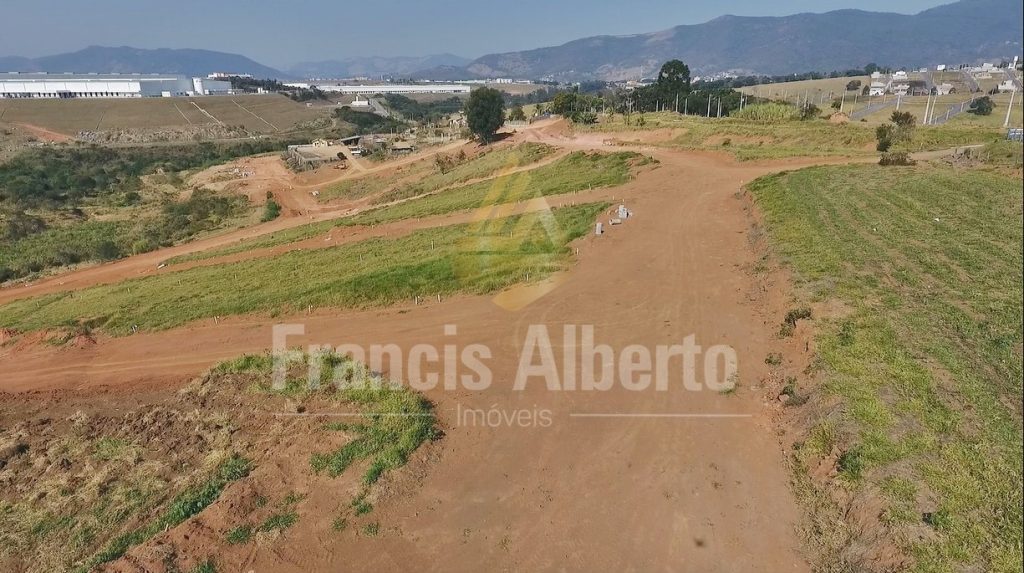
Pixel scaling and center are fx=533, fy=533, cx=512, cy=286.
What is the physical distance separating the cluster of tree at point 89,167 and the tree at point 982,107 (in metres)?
84.5

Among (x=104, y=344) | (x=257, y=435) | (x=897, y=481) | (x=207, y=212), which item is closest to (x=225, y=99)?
(x=207, y=212)

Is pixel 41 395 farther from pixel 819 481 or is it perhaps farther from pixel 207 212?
pixel 207 212

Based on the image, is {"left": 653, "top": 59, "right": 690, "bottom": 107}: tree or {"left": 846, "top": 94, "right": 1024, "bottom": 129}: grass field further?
{"left": 653, "top": 59, "right": 690, "bottom": 107}: tree

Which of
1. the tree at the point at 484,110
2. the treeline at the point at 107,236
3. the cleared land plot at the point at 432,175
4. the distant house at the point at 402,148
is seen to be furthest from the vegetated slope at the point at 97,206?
the tree at the point at 484,110

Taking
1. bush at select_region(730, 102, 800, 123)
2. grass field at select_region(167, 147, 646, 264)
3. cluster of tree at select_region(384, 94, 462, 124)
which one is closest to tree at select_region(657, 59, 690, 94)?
bush at select_region(730, 102, 800, 123)

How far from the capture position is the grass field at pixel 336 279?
18484 millimetres

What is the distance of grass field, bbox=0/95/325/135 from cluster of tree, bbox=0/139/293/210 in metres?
20.6

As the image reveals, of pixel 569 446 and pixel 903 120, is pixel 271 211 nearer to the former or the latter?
pixel 569 446

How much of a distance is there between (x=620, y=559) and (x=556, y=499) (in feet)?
4.89

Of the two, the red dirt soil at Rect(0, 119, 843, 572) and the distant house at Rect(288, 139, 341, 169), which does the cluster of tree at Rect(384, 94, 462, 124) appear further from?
the red dirt soil at Rect(0, 119, 843, 572)

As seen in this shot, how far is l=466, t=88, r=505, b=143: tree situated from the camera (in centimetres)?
5669

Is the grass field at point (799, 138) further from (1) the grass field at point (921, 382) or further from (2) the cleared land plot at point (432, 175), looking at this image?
(1) the grass field at point (921, 382)

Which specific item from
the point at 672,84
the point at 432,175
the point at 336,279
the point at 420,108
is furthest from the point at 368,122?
the point at 336,279

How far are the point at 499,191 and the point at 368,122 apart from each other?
287 ft
